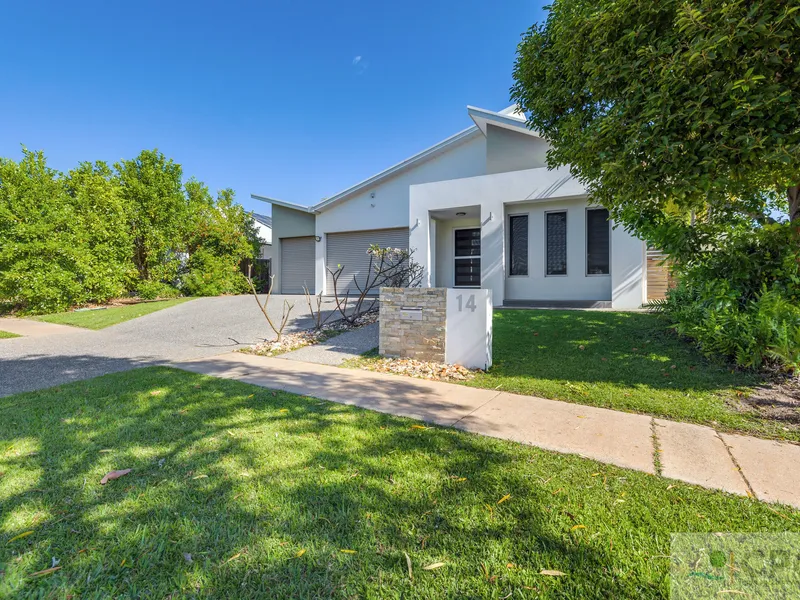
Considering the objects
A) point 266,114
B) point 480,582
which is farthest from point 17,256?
point 480,582

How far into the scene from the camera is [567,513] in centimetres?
207

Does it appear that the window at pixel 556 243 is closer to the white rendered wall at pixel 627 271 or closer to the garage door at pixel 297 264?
the white rendered wall at pixel 627 271

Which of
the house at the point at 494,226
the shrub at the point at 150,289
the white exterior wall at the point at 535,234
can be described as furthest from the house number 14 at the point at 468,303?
the shrub at the point at 150,289

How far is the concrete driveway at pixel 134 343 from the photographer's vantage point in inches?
217

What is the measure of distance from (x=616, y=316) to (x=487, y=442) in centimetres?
672

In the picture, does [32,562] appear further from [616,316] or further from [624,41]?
[616,316]

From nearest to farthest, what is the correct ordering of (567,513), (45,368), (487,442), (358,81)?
(567,513), (487,442), (45,368), (358,81)

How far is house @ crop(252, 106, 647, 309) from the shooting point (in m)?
10.6

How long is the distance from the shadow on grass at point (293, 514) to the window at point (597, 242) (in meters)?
9.35

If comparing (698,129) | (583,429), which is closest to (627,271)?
(698,129)

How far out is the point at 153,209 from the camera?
53.3 ft

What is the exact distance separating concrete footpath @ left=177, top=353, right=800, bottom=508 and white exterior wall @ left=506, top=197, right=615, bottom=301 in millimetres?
7555

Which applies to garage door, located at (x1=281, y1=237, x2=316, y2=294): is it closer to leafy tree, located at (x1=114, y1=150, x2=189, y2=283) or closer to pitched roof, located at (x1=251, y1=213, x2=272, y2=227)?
leafy tree, located at (x1=114, y1=150, x2=189, y2=283)

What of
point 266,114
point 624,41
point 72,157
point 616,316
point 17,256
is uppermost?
point 266,114
